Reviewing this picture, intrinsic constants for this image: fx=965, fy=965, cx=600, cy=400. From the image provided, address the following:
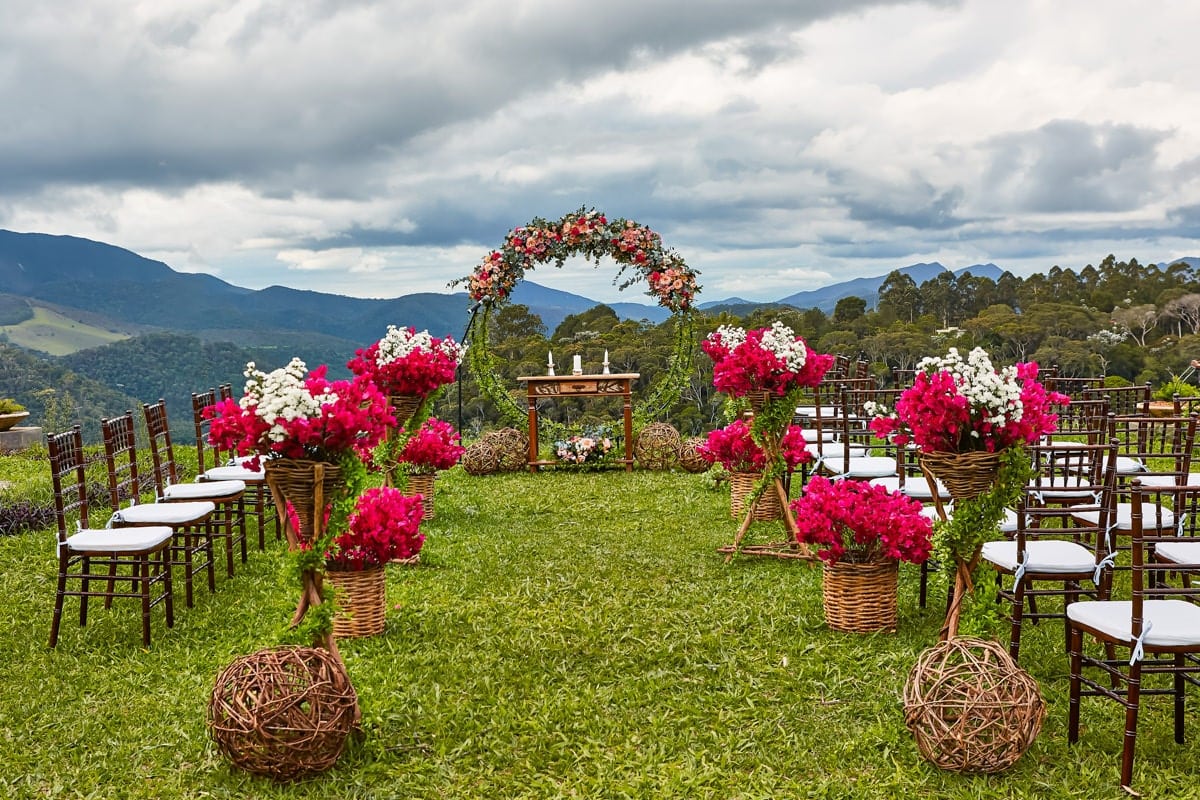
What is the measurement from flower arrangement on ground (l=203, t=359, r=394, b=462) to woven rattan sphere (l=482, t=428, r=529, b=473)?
23.8ft

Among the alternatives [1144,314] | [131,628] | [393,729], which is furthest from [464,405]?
[1144,314]

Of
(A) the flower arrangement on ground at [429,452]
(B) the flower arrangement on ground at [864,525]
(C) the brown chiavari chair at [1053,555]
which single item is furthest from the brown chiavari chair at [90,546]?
(C) the brown chiavari chair at [1053,555]

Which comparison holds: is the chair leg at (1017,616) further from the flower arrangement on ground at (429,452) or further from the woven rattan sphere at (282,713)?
the flower arrangement on ground at (429,452)

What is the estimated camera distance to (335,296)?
4622 centimetres

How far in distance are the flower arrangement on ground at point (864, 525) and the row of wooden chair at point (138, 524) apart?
2.89 m

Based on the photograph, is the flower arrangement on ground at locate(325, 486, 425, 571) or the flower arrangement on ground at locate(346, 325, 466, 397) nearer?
the flower arrangement on ground at locate(325, 486, 425, 571)

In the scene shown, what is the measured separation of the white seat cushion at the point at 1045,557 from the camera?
13.7 ft

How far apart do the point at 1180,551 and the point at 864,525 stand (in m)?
1.41

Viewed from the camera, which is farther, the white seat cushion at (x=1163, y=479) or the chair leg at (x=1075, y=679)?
the white seat cushion at (x=1163, y=479)

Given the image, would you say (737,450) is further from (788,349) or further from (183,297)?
(183,297)

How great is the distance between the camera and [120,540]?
16.1ft

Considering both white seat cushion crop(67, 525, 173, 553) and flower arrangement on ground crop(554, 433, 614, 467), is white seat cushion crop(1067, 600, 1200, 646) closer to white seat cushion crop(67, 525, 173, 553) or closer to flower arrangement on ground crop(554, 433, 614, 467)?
white seat cushion crop(67, 525, 173, 553)

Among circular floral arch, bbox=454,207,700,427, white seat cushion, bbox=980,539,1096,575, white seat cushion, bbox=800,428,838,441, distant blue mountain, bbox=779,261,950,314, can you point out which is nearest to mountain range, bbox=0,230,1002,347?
distant blue mountain, bbox=779,261,950,314

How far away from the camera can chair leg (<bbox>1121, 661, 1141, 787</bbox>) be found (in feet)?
10.8
